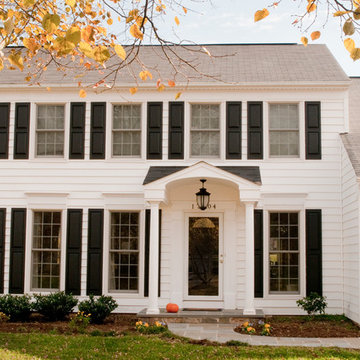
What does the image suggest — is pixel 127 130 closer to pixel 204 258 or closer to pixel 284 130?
pixel 204 258

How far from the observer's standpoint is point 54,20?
454 cm

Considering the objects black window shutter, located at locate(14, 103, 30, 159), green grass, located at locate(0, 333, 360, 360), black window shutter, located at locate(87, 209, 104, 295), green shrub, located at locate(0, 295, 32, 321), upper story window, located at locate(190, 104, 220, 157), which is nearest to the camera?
green grass, located at locate(0, 333, 360, 360)

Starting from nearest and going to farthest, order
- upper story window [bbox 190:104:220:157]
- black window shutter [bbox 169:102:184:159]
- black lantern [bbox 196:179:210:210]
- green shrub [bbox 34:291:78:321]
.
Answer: green shrub [bbox 34:291:78:321] < black lantern [bbox 196:179:210:210] < black window shutter [bbox 169:102:184:159] < upper story window [bbox 190:104:220:157]

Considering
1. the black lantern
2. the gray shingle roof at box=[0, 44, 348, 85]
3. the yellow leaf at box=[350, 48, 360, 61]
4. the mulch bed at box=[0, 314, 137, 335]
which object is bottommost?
the mulch bed at box=[0, 314, 137, 335]

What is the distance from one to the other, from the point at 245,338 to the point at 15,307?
16.0 ft

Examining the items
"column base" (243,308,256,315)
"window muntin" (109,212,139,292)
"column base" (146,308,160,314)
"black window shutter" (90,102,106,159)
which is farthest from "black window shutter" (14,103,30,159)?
"column base" (243,308,256,315)

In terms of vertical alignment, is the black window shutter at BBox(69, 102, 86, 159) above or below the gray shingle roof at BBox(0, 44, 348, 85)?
below

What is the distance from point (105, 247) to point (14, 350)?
16.2ft

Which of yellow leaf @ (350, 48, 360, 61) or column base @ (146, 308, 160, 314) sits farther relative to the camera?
column base @ (146, 308, 160, 314)

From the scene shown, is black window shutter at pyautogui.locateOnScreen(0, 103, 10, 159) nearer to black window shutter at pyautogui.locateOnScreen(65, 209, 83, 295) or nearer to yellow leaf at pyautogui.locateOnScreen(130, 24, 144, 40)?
black window shutter at pyautogui.locateOnScreen(65, 209, 83, 295)

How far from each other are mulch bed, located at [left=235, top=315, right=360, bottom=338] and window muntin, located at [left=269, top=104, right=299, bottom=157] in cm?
371

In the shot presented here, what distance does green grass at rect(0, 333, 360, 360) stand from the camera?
8469 millimetres

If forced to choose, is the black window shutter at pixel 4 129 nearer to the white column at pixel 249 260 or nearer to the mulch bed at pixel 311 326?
the white column at pixel 249 260

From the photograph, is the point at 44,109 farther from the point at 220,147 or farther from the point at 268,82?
the point at 268,82
